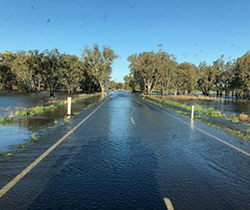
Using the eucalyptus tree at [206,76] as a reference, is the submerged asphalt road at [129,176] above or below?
below

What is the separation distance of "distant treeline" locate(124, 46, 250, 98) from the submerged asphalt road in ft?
259

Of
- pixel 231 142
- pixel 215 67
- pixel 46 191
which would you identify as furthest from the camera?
pixel 215 67

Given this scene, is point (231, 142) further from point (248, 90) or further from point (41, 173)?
point (248, 90)

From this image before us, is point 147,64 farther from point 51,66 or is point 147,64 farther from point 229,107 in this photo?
point 229,107

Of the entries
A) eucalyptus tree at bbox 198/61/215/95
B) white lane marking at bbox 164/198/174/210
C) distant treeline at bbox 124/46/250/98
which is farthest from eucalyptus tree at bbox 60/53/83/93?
white lane marking at bbox 164/198/174/210

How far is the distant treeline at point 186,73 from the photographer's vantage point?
86.1m

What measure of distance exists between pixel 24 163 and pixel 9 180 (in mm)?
1188

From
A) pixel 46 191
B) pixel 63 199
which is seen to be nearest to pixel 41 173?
pixel 46 191

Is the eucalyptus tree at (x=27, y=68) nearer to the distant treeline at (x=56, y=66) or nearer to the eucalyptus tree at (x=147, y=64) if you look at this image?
the distant treeline at (x=56, y=66)

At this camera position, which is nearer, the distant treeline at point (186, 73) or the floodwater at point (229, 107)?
the floodwater at point (229, 107)

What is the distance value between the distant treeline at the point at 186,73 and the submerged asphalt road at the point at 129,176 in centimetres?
7895

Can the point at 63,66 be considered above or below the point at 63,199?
above

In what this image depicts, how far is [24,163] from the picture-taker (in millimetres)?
6066

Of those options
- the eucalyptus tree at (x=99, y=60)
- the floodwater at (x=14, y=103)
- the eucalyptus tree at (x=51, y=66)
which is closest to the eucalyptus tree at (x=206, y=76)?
the eucalyptus tree at (x=99, y=60)
